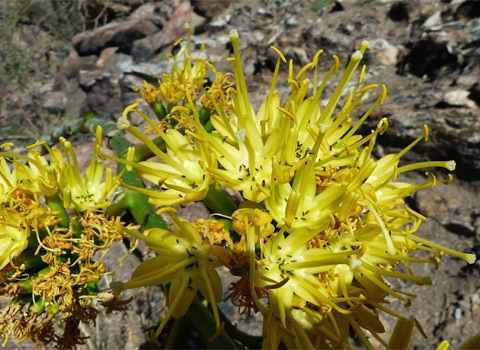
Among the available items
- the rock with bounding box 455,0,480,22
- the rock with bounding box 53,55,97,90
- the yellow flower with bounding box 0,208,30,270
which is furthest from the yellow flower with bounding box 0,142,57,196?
the rock with bounding box 53,55,97,90

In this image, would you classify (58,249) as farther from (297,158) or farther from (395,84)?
(395,84)

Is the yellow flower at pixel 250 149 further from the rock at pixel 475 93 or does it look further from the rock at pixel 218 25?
the rock at pixel 218 25

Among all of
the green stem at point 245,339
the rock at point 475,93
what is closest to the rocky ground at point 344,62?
the rock at point 475,93

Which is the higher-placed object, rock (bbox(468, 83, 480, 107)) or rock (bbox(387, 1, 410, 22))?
rock (bbox(387, 1, 410, 22))

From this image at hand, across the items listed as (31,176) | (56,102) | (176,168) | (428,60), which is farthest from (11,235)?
(56,102)

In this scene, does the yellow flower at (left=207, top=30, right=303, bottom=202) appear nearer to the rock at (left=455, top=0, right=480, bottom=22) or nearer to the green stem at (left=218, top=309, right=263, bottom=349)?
the green stem at (left=218, top=309, right=263, bottom=349)

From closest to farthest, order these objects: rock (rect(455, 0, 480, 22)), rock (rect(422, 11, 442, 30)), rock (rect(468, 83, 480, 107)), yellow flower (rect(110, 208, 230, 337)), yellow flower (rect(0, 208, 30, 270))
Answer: yellow flower (rect(110, 208, 230, 337)) → yellow flower (rect(0, 208, 30, 270)) → rock (rect(468, 83, 480, 107)) → rock (rect(455, 0, 480, 22)) → rock (rect(422, 11, 442, 30))

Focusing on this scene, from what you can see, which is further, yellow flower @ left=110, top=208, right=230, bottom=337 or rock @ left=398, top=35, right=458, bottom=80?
rock @ left=398, top=35, right=458, bottom=80

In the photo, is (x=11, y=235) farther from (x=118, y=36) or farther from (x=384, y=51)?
(x=118, y=36)
